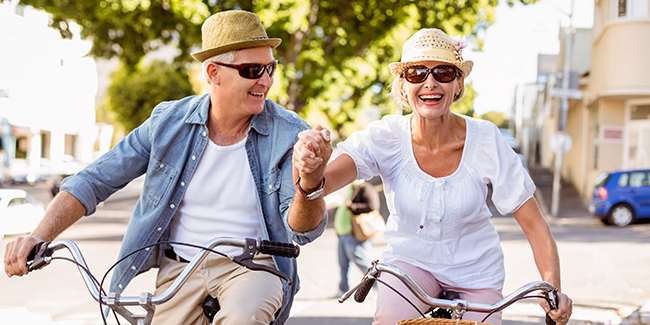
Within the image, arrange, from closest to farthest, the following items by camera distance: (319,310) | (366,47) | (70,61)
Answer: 1. (319,310)
2. (366,47)
3. (70,61)

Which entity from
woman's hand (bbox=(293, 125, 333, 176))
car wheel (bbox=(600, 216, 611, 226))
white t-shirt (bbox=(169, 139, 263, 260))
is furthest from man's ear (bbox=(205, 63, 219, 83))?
car wheel (bbox=(600, 216, 611, 226))

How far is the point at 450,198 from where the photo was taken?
310cm

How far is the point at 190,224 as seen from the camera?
11.1ft

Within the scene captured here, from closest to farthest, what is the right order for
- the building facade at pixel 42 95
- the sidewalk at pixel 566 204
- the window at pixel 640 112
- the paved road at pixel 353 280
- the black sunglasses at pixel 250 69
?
the black sunglasses at pixel 250 69
the paved road at pixel 353 280
the sidewalk at pixel 566 204
the window at pixel 640 112
the building facade at pixel 42 95

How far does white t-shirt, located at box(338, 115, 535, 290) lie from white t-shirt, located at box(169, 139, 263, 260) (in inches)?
19.0

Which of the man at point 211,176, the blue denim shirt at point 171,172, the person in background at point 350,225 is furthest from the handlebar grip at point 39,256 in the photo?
the person in background at point 350,225

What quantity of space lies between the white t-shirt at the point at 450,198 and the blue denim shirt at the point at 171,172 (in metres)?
0.34

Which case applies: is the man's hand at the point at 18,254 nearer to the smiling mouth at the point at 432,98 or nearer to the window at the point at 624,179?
the smiling mouth at the point at 432,98

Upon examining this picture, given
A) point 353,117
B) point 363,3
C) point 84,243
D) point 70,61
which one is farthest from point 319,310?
point 70,61

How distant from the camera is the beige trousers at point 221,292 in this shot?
2.90 m

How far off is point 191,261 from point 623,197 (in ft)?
61.0

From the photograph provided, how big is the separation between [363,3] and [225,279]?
17.1 meters

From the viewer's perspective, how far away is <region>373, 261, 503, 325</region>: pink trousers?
2973mm

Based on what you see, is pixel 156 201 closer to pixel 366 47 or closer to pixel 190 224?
pixel 190 224
